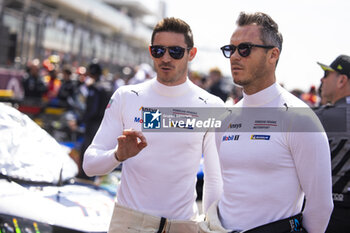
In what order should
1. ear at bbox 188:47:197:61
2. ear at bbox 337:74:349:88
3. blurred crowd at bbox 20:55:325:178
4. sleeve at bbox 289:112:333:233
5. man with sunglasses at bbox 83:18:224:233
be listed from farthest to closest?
blurred crowd at bbox 20:55:325:178 → ear at bbox 337:74:349:88 → ear at bbox 188:47:197:61 → man with sunglasses at bbox 83:18:224:233 → sleeve at bbox 289:112:333:233

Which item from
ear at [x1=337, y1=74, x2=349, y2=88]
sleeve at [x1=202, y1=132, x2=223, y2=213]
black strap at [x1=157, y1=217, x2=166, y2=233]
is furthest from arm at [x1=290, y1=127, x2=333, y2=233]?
ear at [x1=337, y1=74, x2=349, y2=88]

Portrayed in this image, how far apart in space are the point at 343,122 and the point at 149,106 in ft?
4.86

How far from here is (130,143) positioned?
7.80ft

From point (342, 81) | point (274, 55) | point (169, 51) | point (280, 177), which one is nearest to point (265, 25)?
point (274, 55)

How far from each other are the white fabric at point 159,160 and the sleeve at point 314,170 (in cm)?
72

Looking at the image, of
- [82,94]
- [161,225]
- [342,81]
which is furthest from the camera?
[82,94]

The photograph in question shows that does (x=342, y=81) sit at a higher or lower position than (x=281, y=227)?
higher

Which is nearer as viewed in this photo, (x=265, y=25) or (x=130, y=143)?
(x=130, y=143)

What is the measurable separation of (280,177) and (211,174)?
72 centimetres

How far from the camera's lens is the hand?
233cm

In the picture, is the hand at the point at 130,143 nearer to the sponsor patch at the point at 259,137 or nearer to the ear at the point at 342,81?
the sponsor patch at the point at 259,137

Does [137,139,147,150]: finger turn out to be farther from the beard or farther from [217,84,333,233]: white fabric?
Result: the beard

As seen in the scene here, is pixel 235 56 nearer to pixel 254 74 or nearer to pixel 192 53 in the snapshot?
pixel 254 74

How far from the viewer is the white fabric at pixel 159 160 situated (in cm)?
278
